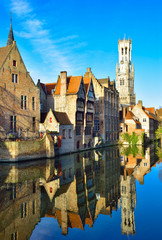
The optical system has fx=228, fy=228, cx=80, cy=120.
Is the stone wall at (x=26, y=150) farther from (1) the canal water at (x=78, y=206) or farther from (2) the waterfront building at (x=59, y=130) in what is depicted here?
(1) the canal water at (x=78, y=206)

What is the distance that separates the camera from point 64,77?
44.8 m

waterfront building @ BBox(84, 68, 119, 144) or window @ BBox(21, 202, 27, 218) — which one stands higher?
waterfront building @ BBox(84, 68, 119, 144)

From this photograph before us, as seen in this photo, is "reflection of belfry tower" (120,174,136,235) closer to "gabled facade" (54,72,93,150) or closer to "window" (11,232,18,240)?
"window" (11,232,18,240)

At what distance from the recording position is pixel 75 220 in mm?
12523

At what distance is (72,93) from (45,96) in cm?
816

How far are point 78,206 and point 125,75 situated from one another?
511 feet

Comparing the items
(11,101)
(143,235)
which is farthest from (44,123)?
(143,235)

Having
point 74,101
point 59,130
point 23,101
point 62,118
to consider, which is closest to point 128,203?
point 59,130

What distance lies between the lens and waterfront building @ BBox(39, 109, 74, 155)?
3842 centimetres

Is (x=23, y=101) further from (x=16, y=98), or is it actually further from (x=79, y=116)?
(x=79, y=116)

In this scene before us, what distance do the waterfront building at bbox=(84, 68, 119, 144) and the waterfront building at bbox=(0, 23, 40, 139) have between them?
20525 mm

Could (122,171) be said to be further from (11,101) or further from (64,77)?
(64,77)

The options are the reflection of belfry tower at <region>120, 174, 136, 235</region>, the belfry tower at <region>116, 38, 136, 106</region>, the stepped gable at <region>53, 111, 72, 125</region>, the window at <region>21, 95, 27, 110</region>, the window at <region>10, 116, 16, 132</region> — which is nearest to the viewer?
the reflection of belfry tower at <region>120, 174, 136, 235</region>

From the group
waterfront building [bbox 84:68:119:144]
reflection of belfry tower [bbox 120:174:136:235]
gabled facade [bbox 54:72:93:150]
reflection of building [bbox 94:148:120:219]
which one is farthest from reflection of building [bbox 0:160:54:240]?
waterfront building [bbox 84:68:119:144]
